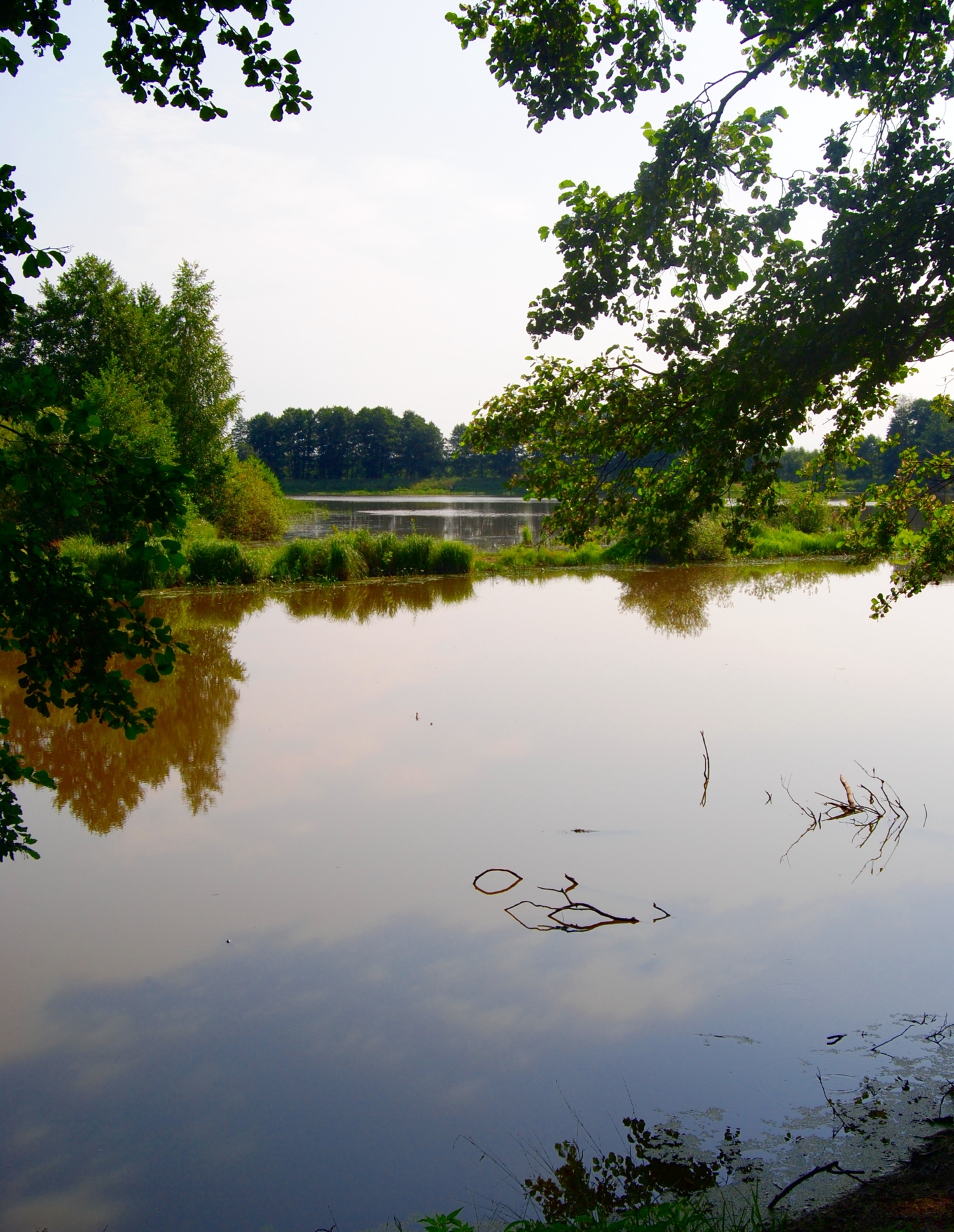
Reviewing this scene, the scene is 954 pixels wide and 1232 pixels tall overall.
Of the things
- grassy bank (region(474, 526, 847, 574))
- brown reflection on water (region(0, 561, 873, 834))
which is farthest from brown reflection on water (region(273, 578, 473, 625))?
grassy bank (region(474, 526, 847, 574))

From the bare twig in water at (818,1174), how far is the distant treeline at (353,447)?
84.8 m

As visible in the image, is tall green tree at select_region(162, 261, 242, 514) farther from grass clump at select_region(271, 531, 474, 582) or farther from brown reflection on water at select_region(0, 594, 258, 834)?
brown reflection on water at select_region(0, 594, 258, 834)

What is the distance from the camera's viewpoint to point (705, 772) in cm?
806

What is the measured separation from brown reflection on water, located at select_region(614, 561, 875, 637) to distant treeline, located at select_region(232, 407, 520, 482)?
6391 centimetres

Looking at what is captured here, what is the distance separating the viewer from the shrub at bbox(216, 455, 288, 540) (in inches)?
1272

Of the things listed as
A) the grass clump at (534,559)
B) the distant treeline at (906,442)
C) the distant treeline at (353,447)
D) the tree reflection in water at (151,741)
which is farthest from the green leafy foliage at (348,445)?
the tree reflection in water at (151,741)

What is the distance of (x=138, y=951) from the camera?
527 centimetres

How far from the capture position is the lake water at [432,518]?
3453 centimetres

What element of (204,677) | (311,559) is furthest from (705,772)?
(311,559)

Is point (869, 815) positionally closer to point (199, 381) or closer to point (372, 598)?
point (372, 598)

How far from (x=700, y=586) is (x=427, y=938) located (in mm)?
16616

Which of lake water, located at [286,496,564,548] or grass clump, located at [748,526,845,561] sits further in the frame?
lake water, located at [286,496,564,548]

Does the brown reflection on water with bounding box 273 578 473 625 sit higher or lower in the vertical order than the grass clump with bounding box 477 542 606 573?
lower

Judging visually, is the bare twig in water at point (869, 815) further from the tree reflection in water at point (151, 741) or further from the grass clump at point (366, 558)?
the grass clump at point (366, 558)
